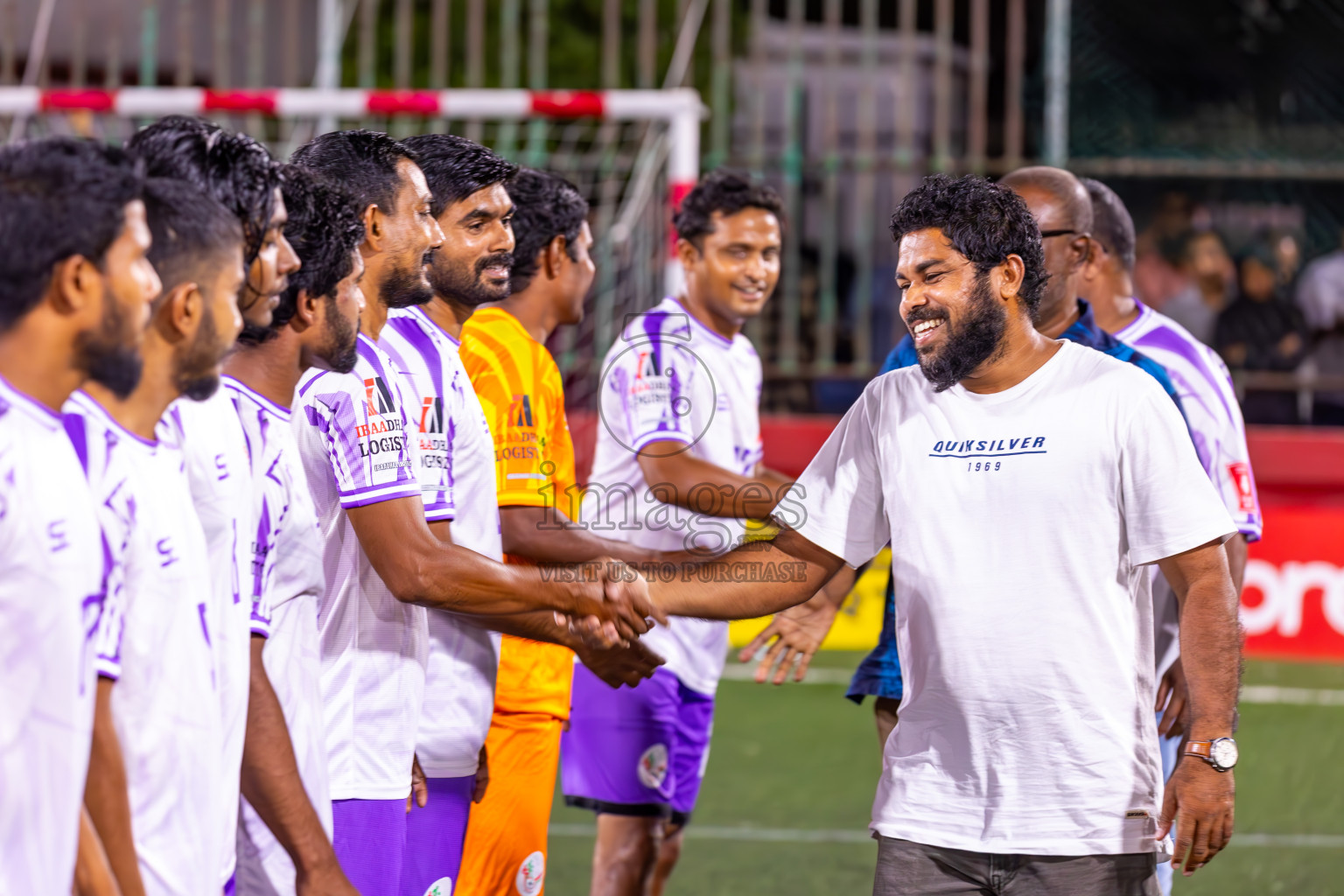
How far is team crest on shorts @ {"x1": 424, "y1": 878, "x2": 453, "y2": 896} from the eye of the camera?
341 cm

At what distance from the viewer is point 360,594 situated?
312 centimetres

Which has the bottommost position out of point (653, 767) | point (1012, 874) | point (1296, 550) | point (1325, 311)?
point (653, 767)

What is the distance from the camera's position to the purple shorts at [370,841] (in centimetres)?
303

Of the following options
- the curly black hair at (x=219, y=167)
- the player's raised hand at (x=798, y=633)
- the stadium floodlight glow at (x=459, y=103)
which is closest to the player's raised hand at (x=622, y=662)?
the player's raised hand at (x=798, y=633)

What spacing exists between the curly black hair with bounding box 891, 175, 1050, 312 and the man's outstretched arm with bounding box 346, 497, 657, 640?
1168mm

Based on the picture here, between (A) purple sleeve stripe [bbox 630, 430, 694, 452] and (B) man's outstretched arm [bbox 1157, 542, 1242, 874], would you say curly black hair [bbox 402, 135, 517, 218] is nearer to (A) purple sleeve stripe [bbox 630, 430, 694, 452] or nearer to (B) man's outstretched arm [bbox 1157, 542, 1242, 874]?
(A) purple sleeve stripe [bbox 630, 430, 694, 452]

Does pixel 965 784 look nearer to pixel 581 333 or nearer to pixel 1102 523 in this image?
pixel 1102 523

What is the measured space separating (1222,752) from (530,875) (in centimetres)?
175

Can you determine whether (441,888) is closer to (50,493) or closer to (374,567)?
(374,567)

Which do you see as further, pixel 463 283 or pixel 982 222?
pixel 463 283

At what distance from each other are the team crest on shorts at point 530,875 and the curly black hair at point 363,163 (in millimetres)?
1653

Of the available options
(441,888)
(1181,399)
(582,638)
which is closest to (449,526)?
(582,638)

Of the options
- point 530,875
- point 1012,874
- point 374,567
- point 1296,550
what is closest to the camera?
point 1012,874

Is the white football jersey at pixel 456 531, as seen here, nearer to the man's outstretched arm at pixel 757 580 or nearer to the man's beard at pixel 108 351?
the man's outstretched arm at pixel 757 580
